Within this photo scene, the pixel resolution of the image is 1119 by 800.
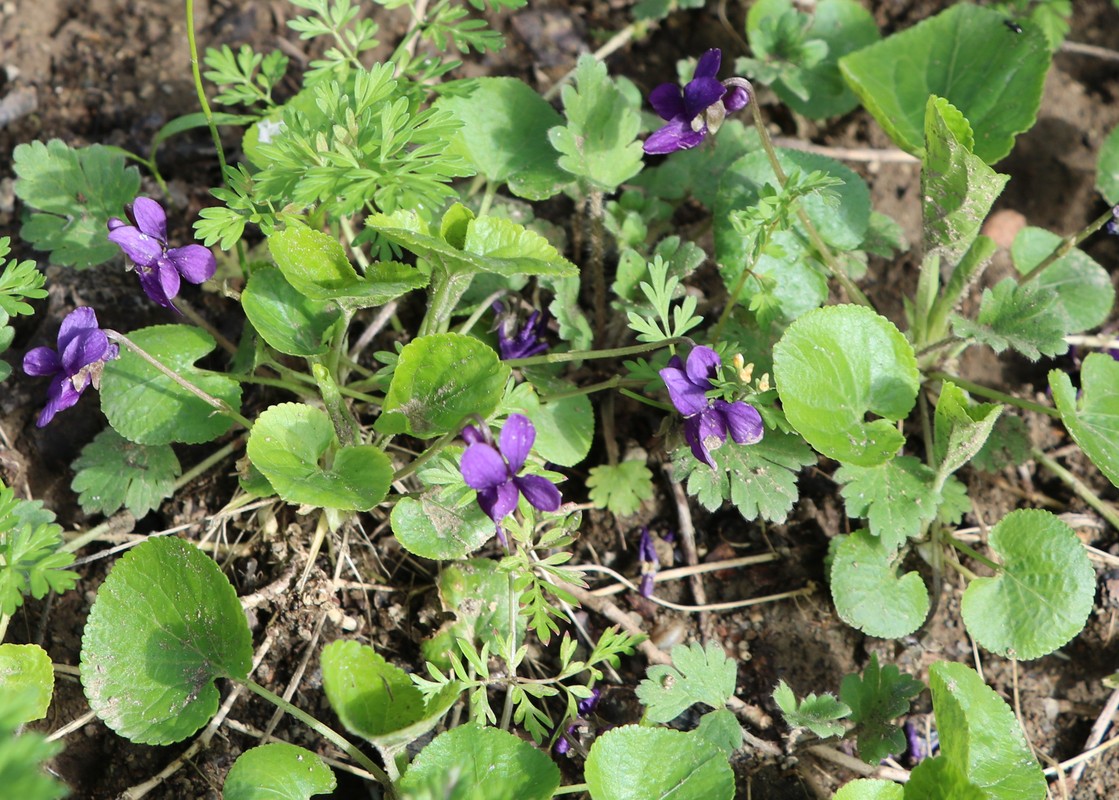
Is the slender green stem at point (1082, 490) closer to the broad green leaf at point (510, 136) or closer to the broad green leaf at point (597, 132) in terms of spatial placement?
the broad green leaf at point (597, 132)

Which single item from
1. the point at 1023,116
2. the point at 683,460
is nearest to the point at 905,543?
the point at 683,460

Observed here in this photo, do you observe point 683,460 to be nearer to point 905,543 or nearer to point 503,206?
point 905,543

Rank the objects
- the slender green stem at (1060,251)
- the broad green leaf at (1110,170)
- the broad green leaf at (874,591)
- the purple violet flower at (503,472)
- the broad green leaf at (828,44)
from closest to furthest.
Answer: the purple violet flower at (503,472), the broad green leaf at (874,591), the slender green stem at (1060,251), the broad green leaf at (1110,170), the broad green leaf at (828,44)

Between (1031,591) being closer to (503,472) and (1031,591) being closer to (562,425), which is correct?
(562,425)

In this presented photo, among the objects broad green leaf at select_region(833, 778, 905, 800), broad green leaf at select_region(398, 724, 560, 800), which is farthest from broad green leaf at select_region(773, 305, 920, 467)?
broad green leaf at select_region(398, 724, 560, 800)

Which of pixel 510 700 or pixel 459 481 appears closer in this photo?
pixel 459 481

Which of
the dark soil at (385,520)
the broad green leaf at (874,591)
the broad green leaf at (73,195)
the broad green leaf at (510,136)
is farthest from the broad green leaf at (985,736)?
the broad green leaf at (73,195)
